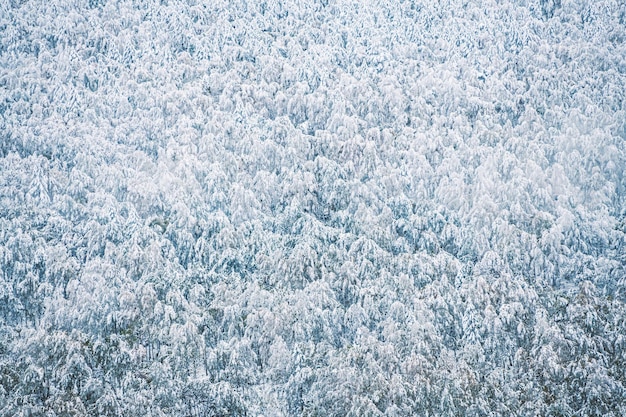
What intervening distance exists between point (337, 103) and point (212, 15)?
2.52 meters

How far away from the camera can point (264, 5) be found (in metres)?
10.1

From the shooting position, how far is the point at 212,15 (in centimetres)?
1002

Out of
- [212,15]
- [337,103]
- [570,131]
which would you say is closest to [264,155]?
[337,103]

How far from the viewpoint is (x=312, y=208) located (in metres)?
8.17

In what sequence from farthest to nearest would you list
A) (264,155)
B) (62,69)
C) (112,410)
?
(62,69)
(264,155)
(112,410)

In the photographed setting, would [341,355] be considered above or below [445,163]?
below

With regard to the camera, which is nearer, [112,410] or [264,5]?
[112,410]

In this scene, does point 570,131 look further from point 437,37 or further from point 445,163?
point 437,37

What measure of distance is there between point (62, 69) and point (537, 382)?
7097mm

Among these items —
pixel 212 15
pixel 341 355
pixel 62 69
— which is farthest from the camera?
pixel 212 15

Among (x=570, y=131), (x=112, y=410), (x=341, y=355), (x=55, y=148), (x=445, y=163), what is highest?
(x=570, y=131)

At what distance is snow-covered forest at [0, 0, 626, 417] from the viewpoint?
705 centimetres

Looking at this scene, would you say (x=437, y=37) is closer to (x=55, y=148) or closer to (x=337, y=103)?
(x=337, y=103)

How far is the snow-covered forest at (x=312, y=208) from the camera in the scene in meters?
7.05
